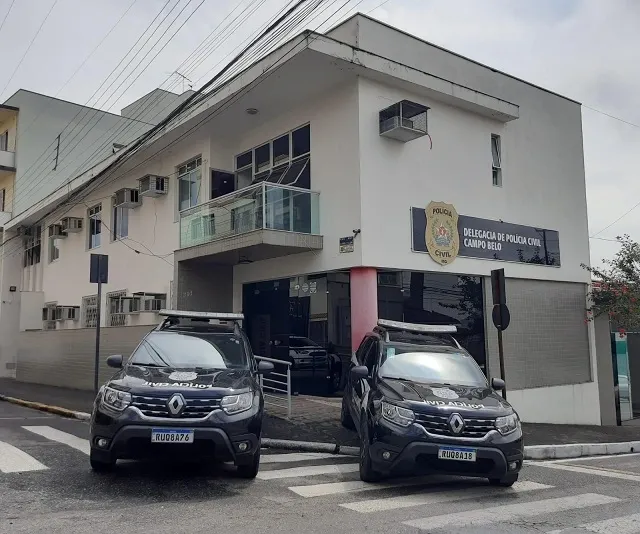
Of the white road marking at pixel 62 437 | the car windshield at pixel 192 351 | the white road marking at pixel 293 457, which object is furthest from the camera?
the white road marking at pixel 62 437

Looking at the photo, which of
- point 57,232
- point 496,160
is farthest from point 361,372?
point 57,232

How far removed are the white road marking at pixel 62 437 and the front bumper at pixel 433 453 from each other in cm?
423

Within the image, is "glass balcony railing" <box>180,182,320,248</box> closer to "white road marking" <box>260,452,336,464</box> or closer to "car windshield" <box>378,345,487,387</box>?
"white road marking" <box>260,452,336,464</box>

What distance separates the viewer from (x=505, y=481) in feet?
23.7

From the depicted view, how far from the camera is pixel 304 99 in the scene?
598 inches

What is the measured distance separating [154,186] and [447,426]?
14.1 metres

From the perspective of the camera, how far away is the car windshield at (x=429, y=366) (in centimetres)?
811

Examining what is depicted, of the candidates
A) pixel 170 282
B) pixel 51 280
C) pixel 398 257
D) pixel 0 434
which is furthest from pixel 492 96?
pixel 51 280

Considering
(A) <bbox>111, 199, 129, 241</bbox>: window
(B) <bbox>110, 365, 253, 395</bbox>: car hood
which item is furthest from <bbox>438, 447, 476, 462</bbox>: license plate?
(A) <bbox>111, 199, 129, 241</bbox>: window

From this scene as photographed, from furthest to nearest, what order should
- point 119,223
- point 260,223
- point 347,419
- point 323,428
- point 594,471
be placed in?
point 119,223 → point 260,223 → point 323,428 → point 347,419 → point 594,471

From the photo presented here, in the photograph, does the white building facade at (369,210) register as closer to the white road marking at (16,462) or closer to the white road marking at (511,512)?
the white road marking at (16,462)

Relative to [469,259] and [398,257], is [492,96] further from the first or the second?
[398,257]

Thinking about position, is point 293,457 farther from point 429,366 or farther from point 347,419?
point 429,366

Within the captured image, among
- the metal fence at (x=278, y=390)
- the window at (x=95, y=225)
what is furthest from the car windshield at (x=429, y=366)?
the window at (x=95, y=225)
